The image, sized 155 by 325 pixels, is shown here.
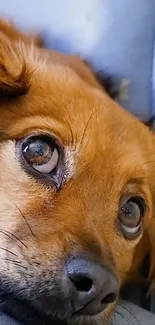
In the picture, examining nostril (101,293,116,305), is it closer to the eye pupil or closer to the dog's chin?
the dog's chin

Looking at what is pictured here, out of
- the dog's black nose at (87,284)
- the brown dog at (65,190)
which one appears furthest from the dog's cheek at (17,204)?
the dog's black nose at (87,284)

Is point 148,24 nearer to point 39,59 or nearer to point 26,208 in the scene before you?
point 39,59

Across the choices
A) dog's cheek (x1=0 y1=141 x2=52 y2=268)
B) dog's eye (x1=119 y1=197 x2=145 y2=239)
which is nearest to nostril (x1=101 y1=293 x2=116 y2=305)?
dog's cheek (x1=0 y1=141 x2=52 y2=268)

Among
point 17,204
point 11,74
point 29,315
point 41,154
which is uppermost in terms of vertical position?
point 11,74

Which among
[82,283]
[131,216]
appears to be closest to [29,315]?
[82,283]

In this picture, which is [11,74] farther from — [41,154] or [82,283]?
[82,283]
